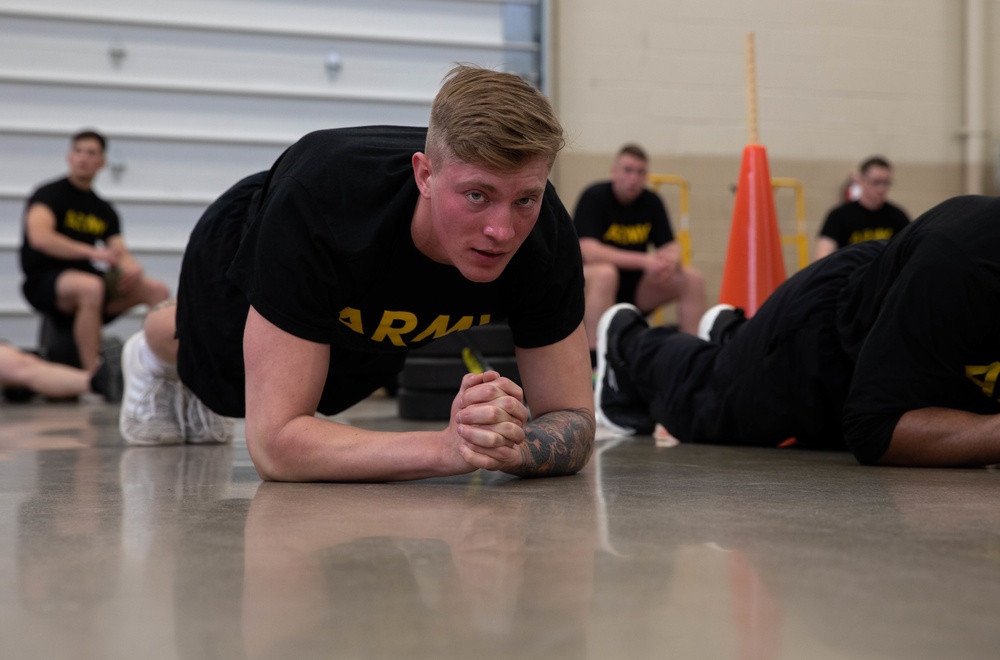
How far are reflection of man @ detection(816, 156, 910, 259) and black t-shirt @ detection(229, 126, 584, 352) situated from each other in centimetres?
498

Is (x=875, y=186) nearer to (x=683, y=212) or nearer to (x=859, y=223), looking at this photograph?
(x=859, y=223)

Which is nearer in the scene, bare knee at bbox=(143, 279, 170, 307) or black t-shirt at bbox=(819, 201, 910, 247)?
bare knee at bbox=(143, 279, 170, 307)

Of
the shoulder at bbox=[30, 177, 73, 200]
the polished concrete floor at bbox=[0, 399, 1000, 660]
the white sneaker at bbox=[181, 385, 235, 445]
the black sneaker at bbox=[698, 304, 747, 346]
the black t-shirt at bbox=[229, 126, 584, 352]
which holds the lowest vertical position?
the white sneaker at bbox=[181, 385, 235, 445]

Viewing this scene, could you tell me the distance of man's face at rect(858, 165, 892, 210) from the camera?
641cm

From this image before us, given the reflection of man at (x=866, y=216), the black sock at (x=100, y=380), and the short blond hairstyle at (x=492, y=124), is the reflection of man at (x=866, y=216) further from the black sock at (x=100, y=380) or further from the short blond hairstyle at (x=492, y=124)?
the short blond hairstyle at (x=492, y=124)

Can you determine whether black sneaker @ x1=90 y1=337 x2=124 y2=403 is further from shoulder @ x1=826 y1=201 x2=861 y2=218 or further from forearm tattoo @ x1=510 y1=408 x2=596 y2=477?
shoulder @ x1=826 y1=201 x2=861 y2=218

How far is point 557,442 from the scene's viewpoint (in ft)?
5.93

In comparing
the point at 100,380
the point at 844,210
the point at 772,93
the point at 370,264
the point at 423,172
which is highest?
the point at 772,93

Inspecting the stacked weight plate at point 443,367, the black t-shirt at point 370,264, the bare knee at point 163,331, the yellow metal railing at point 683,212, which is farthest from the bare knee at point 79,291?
the black t-shirt at point 370,264

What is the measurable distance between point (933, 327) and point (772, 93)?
5.49 meters

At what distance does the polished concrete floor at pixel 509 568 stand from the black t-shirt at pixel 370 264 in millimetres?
278

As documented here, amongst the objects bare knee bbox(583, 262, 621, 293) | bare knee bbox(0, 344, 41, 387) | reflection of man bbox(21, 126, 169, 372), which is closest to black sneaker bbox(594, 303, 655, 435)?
bare knee bbox(583, 262, 621, 293)

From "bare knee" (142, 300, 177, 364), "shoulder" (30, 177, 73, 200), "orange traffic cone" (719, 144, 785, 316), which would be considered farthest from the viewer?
"shoulder" (30, 177, 73, 200)

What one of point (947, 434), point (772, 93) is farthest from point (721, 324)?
point (772, 93)
